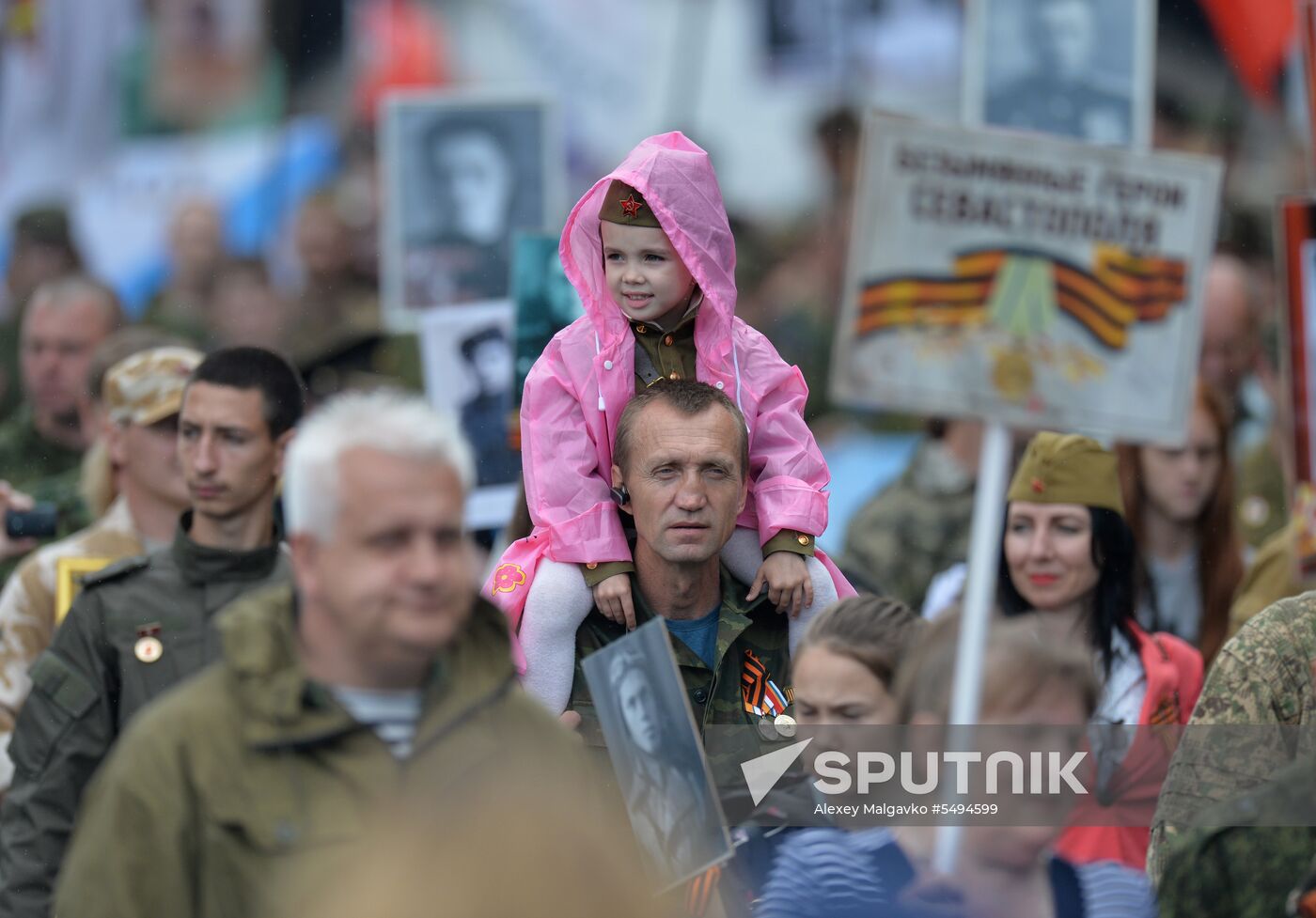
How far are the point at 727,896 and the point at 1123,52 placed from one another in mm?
4314

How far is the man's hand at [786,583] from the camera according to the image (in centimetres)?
541

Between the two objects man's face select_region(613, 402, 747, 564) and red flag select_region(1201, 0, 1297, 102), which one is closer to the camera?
man's face select_region(613, 402, 747, 564)

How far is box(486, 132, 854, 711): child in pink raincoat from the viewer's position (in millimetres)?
5383

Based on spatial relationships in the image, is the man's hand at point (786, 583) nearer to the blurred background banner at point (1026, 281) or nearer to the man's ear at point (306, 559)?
the blurred background banner at point (1026, 281)

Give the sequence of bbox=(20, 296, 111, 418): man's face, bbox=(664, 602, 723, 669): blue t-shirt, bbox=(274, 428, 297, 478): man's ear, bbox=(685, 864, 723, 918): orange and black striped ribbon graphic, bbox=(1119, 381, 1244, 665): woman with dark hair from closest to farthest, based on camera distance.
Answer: bbox=(685, 864, 723, 918): orange and black striped ribbon graphic → bbox=(664, 602, 723, 669): blue t-shirt → bbox=(274, 428, 297, 478): man's ear → bbox=(1119, 381, 1244, 665): woman with dark hair → bbox=(20, 296, 111, 418): man's face

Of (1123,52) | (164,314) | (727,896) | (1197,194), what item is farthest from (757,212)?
(727,896)

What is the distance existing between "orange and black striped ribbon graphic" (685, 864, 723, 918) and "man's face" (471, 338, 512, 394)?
13.7ft

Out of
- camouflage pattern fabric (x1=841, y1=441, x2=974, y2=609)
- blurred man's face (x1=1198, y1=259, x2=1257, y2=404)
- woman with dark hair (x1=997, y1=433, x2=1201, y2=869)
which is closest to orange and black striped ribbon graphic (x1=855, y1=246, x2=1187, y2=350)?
woman with dark hair (x1=997, y1=433, x2=1201, y2=869)

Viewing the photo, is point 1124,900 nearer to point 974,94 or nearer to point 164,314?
point 974,94

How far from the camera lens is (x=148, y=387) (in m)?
7.16

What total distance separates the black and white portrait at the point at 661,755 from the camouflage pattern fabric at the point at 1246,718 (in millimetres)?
1111

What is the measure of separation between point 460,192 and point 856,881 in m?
5.55

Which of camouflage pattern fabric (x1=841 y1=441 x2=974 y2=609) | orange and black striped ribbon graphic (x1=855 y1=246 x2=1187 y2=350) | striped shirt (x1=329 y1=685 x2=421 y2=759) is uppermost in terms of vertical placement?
orange and black striped ribbon graphic (x1=855 y1=246 x2=1187 y2=350)

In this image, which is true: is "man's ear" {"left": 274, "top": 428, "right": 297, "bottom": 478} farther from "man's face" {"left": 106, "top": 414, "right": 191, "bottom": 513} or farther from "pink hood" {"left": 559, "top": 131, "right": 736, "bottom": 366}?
"man's face" {"left": 106, "top": 414, "right": 191, "bottom": 513}
